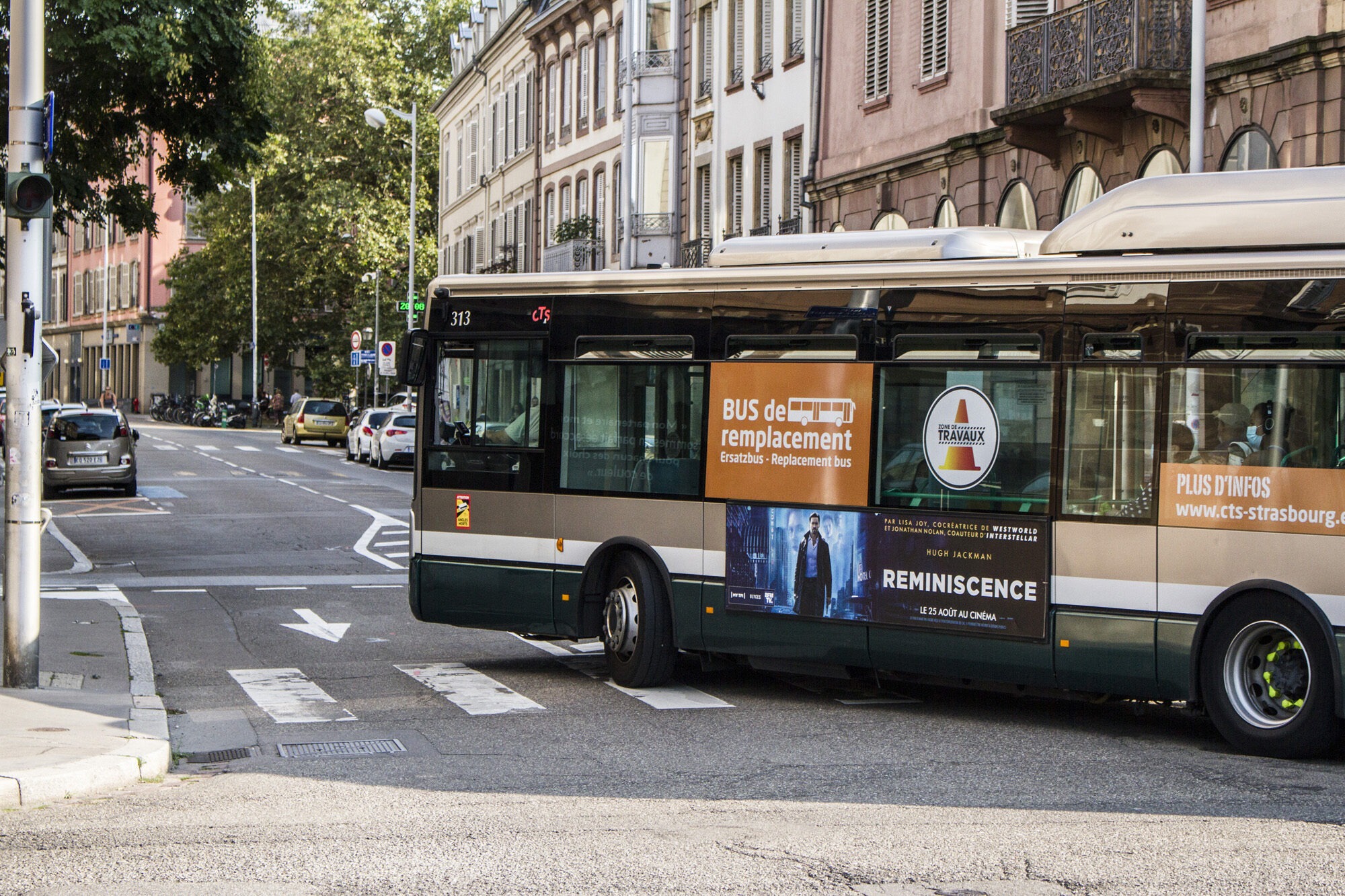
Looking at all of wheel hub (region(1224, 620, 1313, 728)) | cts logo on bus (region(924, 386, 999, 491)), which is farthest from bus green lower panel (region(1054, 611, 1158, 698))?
cts logo on bus (region(924, 386, 999, 491))

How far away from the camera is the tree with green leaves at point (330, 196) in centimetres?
7444

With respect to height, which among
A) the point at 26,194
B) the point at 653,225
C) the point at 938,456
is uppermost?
the point at 653,225

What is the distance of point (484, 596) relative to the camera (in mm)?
12219

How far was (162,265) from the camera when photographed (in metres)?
100

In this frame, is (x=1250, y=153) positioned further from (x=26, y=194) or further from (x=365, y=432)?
(x=365, y=432)

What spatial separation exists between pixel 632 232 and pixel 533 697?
2978cm

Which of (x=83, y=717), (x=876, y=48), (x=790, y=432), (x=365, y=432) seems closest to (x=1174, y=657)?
(x=790, y=432)

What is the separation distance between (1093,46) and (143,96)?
37.0 feet

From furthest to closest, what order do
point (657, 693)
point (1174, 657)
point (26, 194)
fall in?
point (657, 693), point (26, 194), point (1174, 657)

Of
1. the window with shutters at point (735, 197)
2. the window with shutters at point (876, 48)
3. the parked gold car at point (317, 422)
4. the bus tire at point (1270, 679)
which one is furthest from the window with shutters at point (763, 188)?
the parked gold car at point (317, 422)

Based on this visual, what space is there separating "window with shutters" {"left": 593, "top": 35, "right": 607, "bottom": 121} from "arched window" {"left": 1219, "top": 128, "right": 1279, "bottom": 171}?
29.5m

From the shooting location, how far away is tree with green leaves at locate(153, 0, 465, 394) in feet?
244

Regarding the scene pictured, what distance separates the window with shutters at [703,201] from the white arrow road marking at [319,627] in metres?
24.7

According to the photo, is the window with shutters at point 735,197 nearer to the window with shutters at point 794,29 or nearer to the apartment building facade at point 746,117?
the apartment building facade at point 746,117
